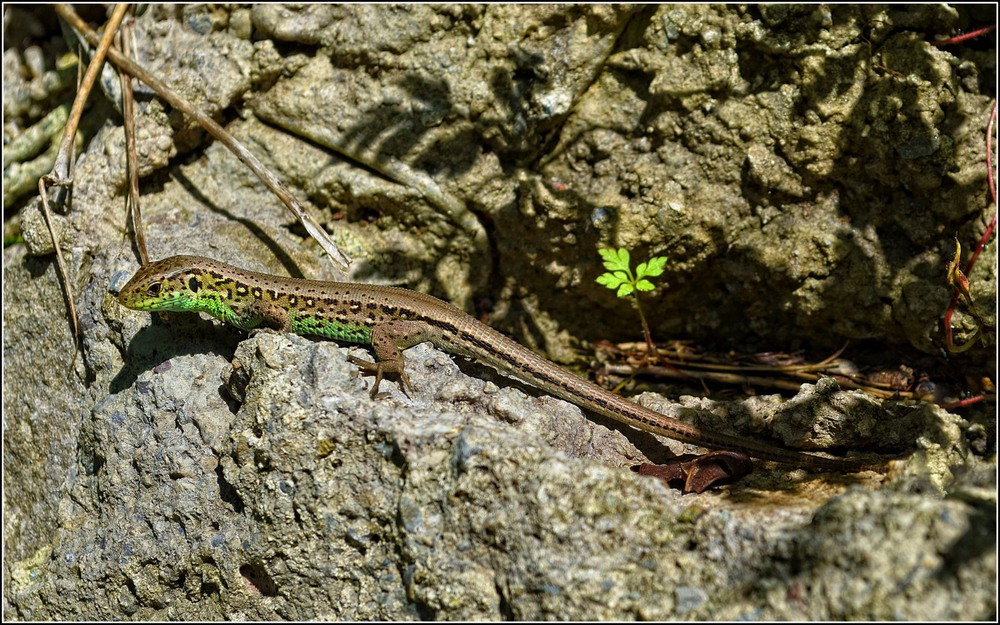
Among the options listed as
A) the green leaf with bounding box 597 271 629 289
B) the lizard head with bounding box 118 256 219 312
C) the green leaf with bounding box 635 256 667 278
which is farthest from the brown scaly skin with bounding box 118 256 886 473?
the green leaf with bounding box 635 256 667 278

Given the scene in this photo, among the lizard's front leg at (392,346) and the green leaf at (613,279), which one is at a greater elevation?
the green leaf at (613,279)

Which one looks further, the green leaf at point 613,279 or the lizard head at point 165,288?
the green leaf at point 613,279

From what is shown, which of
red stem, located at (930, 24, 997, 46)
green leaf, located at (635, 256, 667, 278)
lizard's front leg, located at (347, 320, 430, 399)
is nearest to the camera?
lizard's front leg, located at (347, 320, 430, 399)

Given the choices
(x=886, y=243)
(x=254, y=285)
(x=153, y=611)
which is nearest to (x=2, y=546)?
(x=153, y=611)

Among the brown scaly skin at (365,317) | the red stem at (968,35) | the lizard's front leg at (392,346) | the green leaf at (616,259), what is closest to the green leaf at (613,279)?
the green leaf at (616,259)

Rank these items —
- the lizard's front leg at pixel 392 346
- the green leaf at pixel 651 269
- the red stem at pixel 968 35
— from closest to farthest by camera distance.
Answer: the lizard's front leg at pixel 392 346 < the red stem at pixel 968 35 < the green leaf at pixel 651 269

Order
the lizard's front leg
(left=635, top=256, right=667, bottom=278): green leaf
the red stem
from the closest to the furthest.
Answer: the lizard's front leg → the red stem → (left=635, top=256, right=667, bottom=278): green leaf

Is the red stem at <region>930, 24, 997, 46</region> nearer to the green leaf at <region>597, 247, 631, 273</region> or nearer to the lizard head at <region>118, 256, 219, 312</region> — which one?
the green leaf at <region>597, 247, 631, 273</region>

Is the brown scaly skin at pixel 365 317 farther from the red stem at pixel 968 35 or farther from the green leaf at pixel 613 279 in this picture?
the red stem at pixel 968 35

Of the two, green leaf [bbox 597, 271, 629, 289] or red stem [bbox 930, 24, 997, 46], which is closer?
red stem [bbox 930, 24, 997, 46]

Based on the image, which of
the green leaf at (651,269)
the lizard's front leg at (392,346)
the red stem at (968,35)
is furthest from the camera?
the green leaf at (651,269)

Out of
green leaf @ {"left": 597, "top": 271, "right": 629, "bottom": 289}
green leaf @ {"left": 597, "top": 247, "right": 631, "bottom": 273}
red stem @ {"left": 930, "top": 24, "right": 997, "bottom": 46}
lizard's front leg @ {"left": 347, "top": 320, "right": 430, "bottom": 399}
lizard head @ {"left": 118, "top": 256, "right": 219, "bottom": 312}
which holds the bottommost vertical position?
lizard's front leg @ {"left": 347, "top": 320, "right": 430, "bottom": 399}
